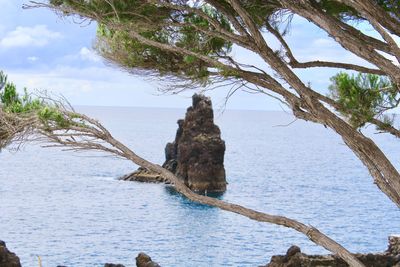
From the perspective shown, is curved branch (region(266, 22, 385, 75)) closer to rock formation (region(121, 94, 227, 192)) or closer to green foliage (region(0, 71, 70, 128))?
green foliage (region(0, 71, 70, 128))

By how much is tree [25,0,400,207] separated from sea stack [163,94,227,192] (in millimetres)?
35482

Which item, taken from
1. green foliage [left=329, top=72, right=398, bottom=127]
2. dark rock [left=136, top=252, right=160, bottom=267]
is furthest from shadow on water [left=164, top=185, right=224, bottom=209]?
green foliage [left=329, top=72, right=398, bottom=127]

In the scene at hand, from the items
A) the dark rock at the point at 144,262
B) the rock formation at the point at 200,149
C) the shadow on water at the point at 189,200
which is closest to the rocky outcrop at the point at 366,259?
the dark rock at the point at 144,262

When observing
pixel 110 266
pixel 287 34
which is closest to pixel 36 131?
pixel 287 34

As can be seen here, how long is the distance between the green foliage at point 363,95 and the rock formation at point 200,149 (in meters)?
35.2

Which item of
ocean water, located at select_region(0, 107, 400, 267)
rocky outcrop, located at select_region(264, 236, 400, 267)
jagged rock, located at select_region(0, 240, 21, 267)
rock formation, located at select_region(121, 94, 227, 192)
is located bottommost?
ocean water, located at select_region(0, 107, 400, 267)

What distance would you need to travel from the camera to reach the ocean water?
1363 inches

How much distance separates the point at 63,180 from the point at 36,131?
2302 inches

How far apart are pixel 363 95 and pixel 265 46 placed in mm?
1986

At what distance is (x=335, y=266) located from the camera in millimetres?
16172

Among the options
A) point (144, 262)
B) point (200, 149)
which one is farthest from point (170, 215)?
point (144, 262)

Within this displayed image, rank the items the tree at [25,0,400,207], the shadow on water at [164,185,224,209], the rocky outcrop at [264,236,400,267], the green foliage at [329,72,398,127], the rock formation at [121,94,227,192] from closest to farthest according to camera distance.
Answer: the tree at [25,0,400,207]
the green foliage at [329,72,398,127]
the rocky outcrop at [264,236,400,267]
the rock formation at [121,94,227,192]
the shadow on water at [164,185,224,209]

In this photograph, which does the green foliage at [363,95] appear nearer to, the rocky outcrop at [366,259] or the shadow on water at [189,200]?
the rocky outcrop at [366,259]

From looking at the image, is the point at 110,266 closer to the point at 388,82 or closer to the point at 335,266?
the point at 335,266
